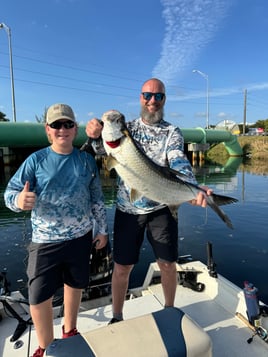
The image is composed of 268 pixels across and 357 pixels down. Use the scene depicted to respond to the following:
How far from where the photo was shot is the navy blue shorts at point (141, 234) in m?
3.63

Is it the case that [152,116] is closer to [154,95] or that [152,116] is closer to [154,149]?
[154,95]

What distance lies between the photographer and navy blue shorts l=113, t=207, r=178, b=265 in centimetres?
363

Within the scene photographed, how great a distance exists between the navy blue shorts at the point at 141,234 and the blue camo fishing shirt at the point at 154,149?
0.10 m

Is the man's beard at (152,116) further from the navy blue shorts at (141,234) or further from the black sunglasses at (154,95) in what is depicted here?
the navy blue shorts at (141,234)

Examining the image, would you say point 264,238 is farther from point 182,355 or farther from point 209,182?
point 209,182

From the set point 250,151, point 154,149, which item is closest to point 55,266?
point 154,149

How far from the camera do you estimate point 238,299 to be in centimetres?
433

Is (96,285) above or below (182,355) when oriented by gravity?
below

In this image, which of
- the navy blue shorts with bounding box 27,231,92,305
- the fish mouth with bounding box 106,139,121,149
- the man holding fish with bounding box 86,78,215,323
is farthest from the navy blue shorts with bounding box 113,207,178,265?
the fish mouth with bounding box 106,139,121,149

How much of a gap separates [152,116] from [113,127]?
0.85 m

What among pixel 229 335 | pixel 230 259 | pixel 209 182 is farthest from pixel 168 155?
pixel 209 182

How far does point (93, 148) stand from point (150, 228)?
3.98 feet

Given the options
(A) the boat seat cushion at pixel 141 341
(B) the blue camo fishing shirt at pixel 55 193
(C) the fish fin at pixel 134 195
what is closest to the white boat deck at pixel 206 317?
(A) the boat seat cushion at pixel 141 341

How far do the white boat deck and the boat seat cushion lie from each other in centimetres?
111
